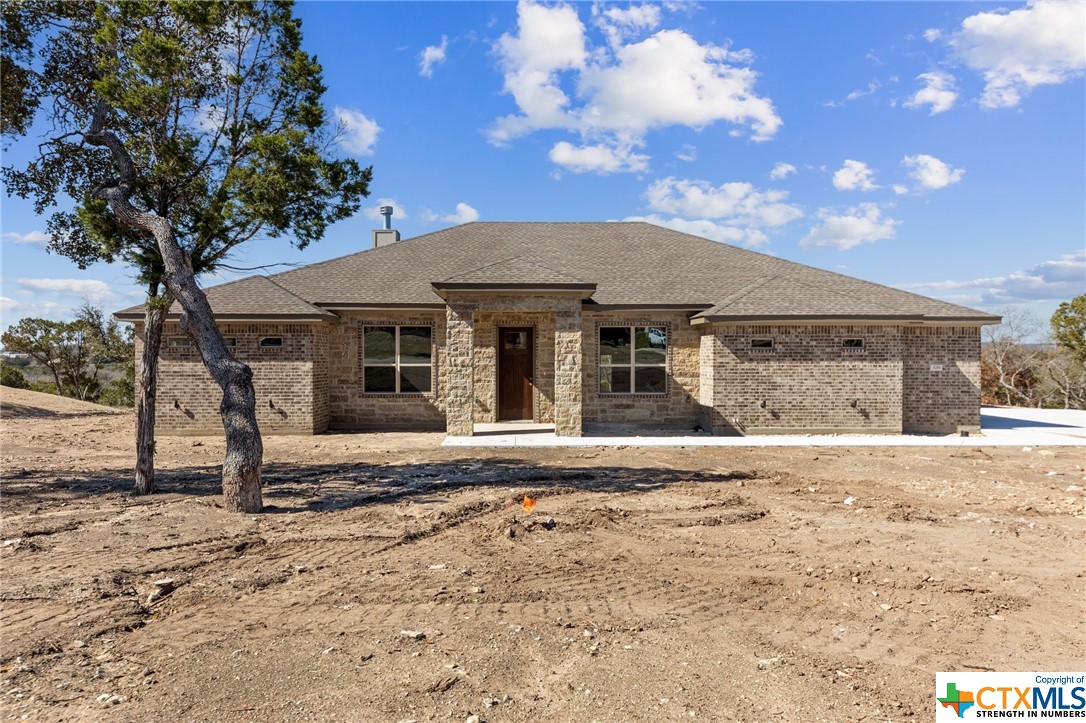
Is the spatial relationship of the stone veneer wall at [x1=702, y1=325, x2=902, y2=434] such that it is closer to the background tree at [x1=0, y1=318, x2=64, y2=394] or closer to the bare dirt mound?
the bare dirt mound

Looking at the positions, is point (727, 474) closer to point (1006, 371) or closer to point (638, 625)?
point (638, 625)

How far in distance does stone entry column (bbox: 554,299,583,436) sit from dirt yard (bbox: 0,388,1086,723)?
459cm

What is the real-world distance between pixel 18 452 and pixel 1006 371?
41090 mm

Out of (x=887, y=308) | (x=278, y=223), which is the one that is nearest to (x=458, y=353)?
(x=278, y=223)

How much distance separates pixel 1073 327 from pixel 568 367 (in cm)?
2726

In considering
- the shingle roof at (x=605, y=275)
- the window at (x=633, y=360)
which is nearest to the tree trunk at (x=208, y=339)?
the shingle roof at (x=605, y=275)

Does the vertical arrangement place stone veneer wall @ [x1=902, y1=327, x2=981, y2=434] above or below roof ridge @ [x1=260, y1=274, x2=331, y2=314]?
below

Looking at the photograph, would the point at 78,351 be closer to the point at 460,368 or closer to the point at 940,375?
the point at 460,368

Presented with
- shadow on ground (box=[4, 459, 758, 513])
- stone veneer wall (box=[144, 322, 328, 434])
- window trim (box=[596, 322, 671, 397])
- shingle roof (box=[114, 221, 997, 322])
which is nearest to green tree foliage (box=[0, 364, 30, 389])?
stone veneer wall (box=[144, 322, 328, 434])

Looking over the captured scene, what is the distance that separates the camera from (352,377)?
15.9 metres

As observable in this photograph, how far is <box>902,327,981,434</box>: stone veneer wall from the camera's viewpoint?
15.4 m

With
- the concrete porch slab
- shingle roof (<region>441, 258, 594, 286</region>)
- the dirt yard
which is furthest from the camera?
shingle roof (<region>441, 258, 594, 286</region>)

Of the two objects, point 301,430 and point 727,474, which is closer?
point 727,474

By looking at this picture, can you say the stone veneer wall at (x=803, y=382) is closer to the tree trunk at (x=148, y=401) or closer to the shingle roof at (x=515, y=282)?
the shingle roof at (x=515, y=282)
